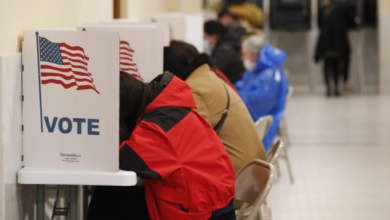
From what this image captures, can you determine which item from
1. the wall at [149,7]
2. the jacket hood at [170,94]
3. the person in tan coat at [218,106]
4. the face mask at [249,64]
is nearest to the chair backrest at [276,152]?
the person in tan coat at [218,106]

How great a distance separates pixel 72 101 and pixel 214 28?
4.55 m

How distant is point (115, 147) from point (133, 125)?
221 millimetres

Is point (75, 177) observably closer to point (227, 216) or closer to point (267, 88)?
point (227, 216)

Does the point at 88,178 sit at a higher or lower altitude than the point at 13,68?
lower

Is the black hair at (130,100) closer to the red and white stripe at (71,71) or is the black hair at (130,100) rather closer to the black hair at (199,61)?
the red and white stripe at (71,71)

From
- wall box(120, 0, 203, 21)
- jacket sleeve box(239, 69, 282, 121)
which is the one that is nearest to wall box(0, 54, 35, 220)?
wall box(120, 0, 203, 21)

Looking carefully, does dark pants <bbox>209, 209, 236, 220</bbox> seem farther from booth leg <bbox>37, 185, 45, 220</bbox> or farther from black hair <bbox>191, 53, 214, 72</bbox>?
black hair <bbox>191, 53, 214, 72</bbox>

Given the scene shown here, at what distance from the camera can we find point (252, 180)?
106 inches

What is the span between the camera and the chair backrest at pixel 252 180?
261 centimetres

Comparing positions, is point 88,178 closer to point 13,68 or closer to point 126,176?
point 126,176

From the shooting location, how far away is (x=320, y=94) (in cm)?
1044

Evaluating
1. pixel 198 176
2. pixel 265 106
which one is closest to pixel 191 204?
pixel 198 176

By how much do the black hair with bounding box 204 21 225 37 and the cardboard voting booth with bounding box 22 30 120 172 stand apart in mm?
4464

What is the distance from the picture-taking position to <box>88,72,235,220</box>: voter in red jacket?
2066 millimetres
